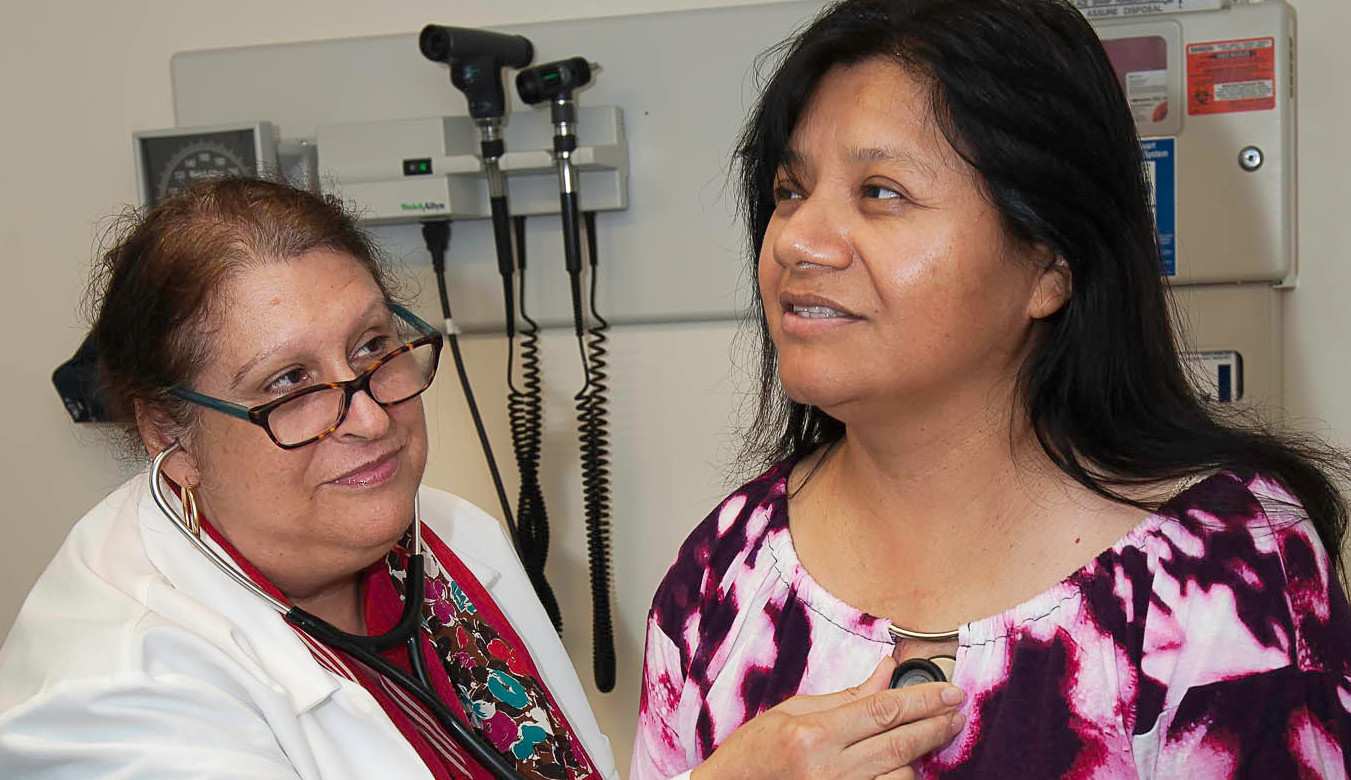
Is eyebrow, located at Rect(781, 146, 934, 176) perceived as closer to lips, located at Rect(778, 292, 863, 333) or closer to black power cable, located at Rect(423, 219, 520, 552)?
lips, located at Rect(778, 292, 863, 333)

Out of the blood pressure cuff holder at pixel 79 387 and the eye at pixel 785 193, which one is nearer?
the eye at pixel 785 193

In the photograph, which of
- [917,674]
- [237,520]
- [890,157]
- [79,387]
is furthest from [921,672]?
[79,387]

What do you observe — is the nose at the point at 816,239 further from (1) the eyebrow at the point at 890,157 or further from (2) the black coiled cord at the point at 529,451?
(2) the black coiled cord at the point at 529,451

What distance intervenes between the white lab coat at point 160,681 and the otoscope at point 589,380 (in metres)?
0.62

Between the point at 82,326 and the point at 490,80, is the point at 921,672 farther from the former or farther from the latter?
the point at 82,326

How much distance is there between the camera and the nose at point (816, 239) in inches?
34.8

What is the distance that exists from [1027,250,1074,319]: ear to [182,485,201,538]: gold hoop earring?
757 mm

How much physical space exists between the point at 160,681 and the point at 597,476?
2.56ft

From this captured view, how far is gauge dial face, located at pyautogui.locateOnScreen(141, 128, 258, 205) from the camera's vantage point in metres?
1.67

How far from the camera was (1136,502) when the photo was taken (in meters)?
0.90

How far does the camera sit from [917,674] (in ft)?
2.93

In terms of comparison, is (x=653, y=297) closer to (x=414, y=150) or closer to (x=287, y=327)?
(x=414, y=150)

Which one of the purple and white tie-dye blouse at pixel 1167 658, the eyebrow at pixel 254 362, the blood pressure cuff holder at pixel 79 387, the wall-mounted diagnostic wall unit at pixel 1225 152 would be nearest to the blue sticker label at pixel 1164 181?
the wall-mounted diagnostic wall unit at pixel 1225 152

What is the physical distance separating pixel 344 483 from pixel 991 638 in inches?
23.2
